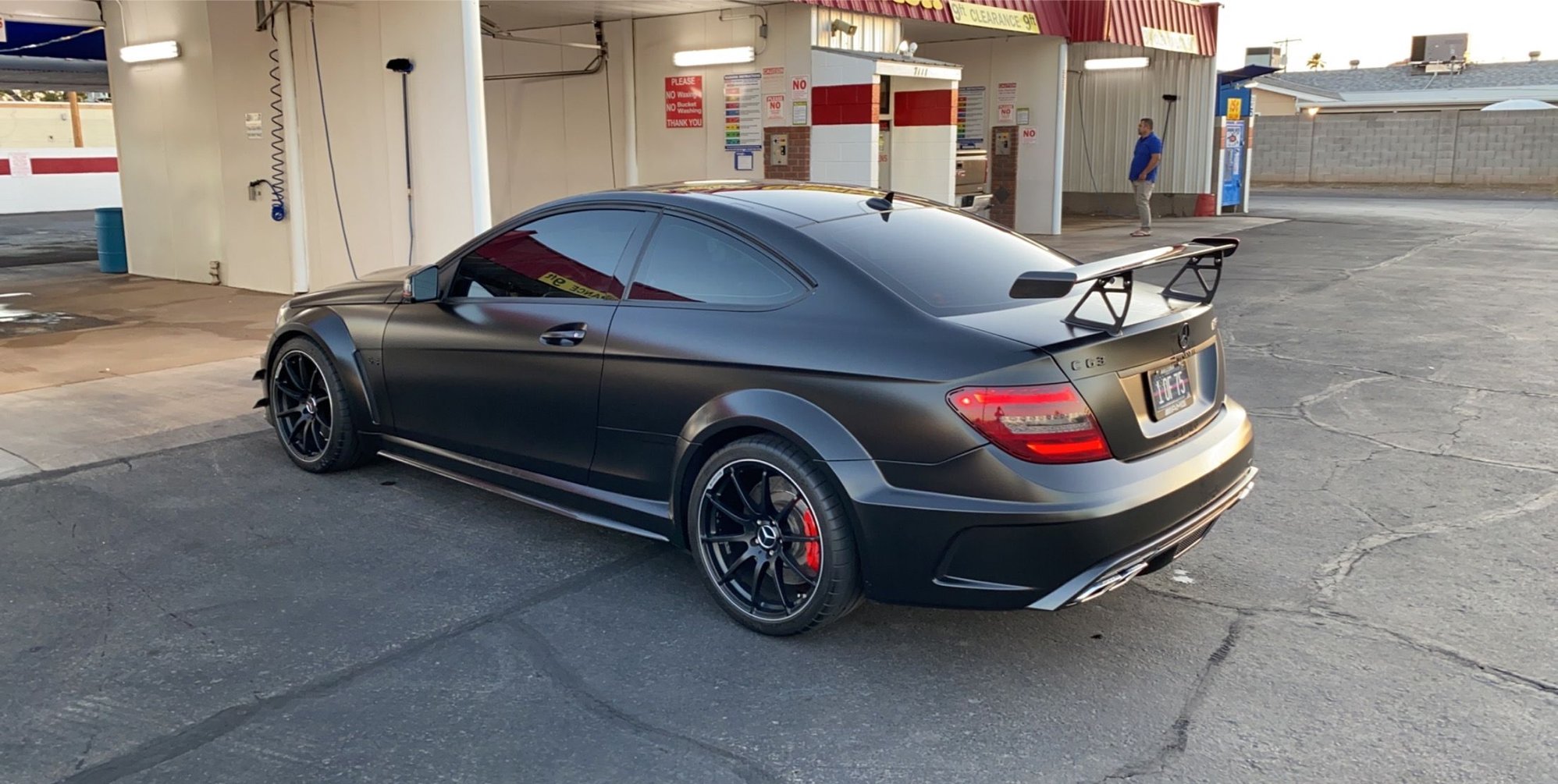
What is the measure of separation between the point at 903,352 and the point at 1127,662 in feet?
4.10

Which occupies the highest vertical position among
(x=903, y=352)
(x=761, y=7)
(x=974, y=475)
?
(x=761, y=7)

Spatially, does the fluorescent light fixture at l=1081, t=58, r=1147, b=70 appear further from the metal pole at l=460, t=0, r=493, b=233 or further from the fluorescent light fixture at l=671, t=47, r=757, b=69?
the metal pole at l=460, t=0, r=493, b=233

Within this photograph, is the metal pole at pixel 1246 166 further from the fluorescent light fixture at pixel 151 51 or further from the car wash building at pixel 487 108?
the fluorescent light fixture at pixel 151 51

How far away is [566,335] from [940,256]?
145 centimetres

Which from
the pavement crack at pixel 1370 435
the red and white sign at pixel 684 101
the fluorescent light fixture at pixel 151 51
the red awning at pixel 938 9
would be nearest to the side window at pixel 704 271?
the pavement crack at pixel 1370 435

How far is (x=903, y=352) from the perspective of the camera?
362 centimetres

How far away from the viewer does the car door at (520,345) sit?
4531 mm

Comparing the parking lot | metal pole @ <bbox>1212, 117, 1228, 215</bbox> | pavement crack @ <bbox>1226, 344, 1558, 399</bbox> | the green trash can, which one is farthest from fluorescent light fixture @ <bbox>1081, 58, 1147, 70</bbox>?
the parking lot

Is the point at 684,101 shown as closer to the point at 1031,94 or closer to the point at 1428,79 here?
the point at 1031,94

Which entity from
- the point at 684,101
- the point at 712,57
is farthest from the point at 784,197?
the point at 684,101

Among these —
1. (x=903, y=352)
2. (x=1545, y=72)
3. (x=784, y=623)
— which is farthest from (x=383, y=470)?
(x=1545, y=72)

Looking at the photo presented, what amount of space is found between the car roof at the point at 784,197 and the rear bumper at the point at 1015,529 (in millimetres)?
1151

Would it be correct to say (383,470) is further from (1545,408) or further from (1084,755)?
(1545,408)

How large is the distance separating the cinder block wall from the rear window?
30.4 meters
